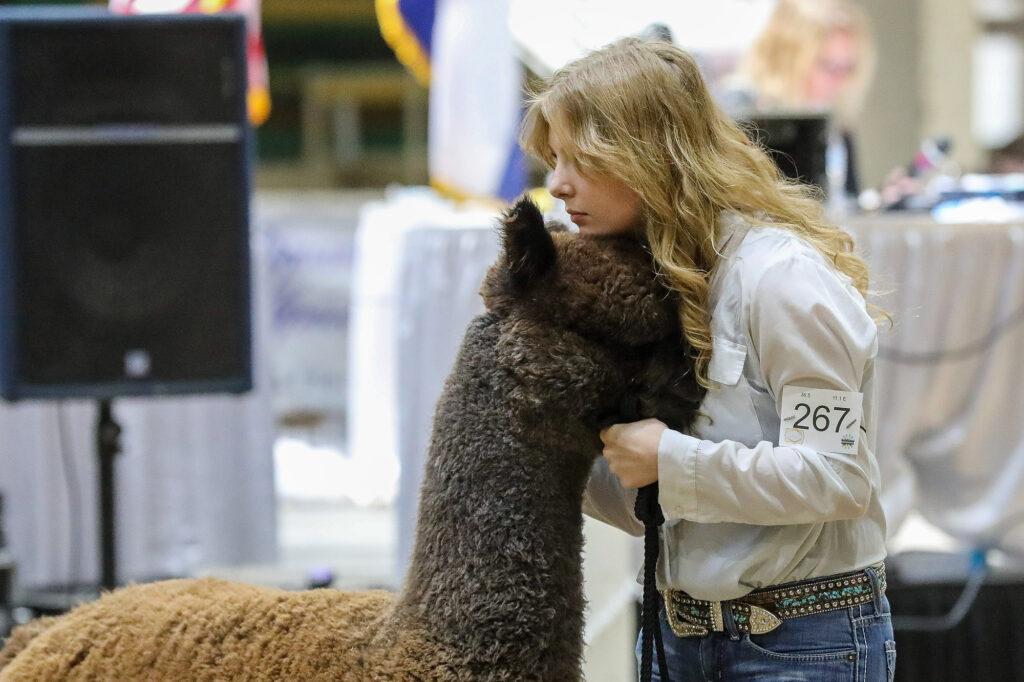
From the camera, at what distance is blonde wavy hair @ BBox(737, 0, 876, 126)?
495cm

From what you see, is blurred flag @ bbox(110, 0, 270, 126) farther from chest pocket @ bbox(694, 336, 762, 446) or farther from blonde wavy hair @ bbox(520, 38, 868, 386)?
chest pocket @ bbox(694, 336, 762, 446)

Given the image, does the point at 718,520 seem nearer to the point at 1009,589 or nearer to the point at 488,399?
the point at 488,399

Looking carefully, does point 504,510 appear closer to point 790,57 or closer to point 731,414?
point 731,414

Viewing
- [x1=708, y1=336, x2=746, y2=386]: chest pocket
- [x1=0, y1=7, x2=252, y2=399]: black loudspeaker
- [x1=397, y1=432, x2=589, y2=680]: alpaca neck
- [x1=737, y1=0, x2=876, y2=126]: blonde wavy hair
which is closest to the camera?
[x1=397, y1=432, x2=589, y2=680]: alpaca neck

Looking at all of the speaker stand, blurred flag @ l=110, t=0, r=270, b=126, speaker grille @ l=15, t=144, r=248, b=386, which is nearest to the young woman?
speaker grille @ l=15, t=144, r=248, b=386

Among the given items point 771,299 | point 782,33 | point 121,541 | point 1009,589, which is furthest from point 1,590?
point 782,33

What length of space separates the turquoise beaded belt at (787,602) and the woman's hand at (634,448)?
0.22 meters

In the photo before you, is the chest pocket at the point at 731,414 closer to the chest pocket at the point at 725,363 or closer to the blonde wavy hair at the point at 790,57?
the chest pocket at the point at 725,363

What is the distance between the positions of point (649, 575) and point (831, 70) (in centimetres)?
416

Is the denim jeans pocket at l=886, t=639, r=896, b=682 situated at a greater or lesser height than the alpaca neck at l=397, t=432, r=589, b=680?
lesser

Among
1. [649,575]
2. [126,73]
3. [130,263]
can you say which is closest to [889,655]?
[649,575]

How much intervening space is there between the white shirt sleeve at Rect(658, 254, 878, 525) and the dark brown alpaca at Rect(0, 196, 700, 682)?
79 mm

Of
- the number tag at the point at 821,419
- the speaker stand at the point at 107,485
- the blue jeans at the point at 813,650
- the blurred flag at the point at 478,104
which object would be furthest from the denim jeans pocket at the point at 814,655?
the blurred flag at the point at 478,104

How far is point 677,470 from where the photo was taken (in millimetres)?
Answer: 1256
